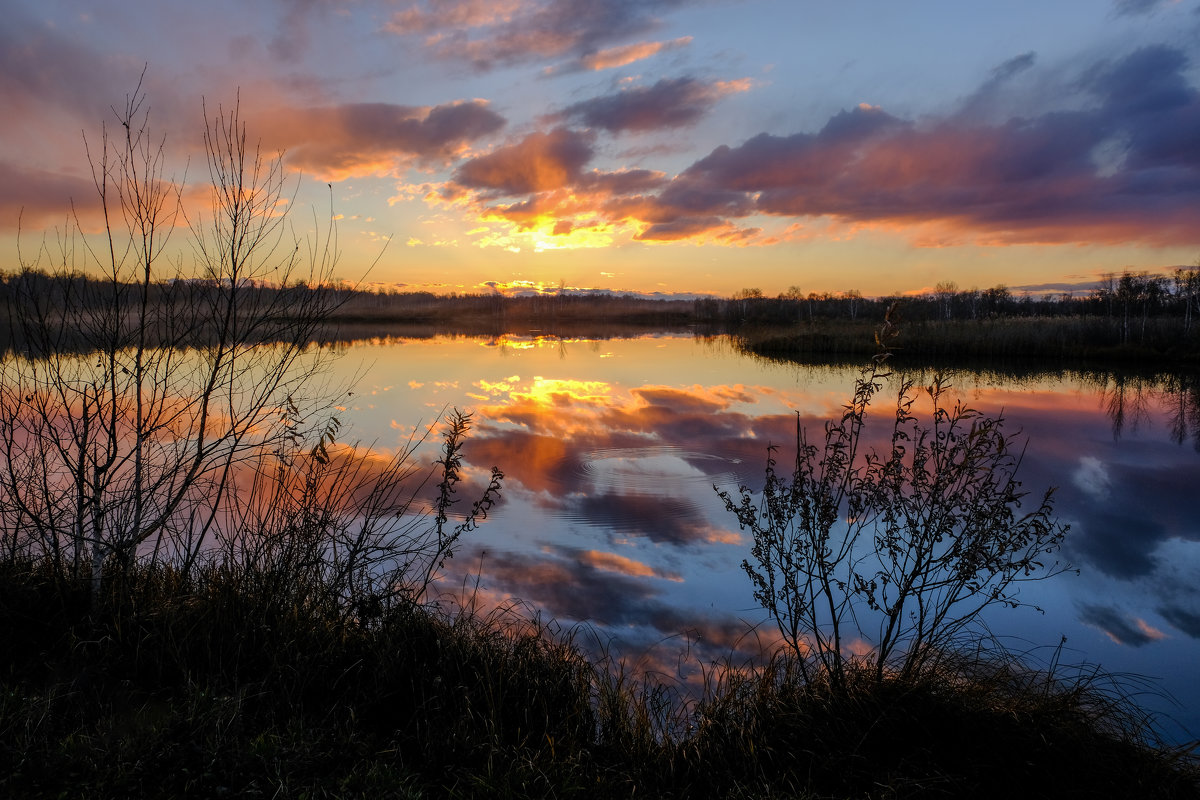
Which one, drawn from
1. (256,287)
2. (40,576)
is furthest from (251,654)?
(256,287)

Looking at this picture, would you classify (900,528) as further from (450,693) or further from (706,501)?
(706,501)

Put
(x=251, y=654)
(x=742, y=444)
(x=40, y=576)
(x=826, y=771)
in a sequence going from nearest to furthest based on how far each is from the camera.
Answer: (x=826, y=771), (x=251, y=654), (x=40, y=576), (x=742, y=444)

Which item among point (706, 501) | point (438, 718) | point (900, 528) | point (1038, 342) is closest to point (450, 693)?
point (438, 718)

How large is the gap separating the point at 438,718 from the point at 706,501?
6.02 m

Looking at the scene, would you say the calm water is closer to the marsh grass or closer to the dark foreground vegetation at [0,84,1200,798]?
the dark foreground vegetation at [0,84,1200,798]

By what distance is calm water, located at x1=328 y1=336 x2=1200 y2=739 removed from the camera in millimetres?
5637

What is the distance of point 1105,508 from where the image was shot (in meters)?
9.46

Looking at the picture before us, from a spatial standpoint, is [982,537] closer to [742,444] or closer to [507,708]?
[507,708]

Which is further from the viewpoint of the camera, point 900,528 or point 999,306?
point 999,306

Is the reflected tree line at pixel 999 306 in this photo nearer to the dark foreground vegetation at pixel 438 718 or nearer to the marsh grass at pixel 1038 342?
the marsh grass at pixel 1038 342

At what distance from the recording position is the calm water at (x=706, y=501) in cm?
564

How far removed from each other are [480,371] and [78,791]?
76.5 feet

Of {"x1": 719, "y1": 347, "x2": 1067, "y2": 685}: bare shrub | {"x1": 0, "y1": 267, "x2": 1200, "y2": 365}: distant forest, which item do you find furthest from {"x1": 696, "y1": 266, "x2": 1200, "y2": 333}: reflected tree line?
{"x1": 719, "y1": 347, "x2": 1067, "y2": 685}: bare shrub

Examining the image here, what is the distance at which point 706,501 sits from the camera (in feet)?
30.0
